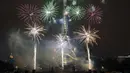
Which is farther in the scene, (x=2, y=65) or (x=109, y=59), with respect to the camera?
(x=109, y=59)

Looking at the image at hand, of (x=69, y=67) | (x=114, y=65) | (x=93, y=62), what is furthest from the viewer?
(x=93, y=62)

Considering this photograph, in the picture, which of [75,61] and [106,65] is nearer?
[106,65]

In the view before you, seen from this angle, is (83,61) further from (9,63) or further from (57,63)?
(9,63)

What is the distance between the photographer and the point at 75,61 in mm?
196375

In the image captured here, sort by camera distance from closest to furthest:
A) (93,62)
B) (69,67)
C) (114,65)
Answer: (114,65) < (69,67) < (93,62)

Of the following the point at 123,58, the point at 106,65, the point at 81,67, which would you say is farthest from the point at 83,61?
the point at 123,58

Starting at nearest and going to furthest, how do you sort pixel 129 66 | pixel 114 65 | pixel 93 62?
pixel 129 66 → pixel 114 65 → pixel 93 62

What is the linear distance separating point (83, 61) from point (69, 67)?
14.6 metres

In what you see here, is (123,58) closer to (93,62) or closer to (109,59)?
(109,59)

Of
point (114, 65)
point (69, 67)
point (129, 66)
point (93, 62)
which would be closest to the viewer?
point (129, 66)

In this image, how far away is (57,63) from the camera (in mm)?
179875

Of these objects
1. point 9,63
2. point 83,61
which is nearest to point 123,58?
point 83,61

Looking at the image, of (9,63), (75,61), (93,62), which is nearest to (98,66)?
(93,62)

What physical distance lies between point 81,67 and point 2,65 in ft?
231
